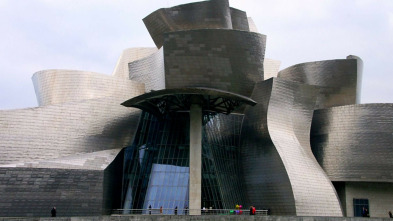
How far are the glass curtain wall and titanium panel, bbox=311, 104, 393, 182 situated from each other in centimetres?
653

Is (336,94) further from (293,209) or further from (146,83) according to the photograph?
(146,83)

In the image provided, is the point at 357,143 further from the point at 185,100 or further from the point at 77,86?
the point at 77,86

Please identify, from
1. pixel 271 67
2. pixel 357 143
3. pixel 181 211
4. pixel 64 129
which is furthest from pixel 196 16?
pixel 357 143

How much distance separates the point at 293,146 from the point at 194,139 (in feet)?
20.9

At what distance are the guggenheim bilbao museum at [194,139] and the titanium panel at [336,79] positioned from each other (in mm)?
2779

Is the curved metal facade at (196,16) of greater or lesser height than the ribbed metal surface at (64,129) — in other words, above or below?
above

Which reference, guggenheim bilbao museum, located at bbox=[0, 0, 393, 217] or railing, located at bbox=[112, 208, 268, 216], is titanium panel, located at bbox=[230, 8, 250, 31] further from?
railing, located at bbox=[112, 208, 268, 216]

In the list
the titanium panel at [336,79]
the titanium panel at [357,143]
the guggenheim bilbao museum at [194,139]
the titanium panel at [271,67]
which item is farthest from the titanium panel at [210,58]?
the titanium panel at [336,79]

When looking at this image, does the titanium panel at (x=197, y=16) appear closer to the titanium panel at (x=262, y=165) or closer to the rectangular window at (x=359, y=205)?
the titanium panel at (x=262, y=165)

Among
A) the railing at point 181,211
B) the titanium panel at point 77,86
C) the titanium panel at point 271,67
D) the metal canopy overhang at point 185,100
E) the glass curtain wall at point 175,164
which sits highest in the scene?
the titanium panel at point 271,67

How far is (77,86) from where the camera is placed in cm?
2792

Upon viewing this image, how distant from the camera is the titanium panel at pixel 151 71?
91.4ft

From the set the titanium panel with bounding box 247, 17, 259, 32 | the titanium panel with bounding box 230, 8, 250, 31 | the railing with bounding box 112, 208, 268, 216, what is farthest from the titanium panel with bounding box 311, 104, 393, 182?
the titanium panel with bounding box 247, 17, 259, 32

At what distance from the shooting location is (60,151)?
81.6ft
